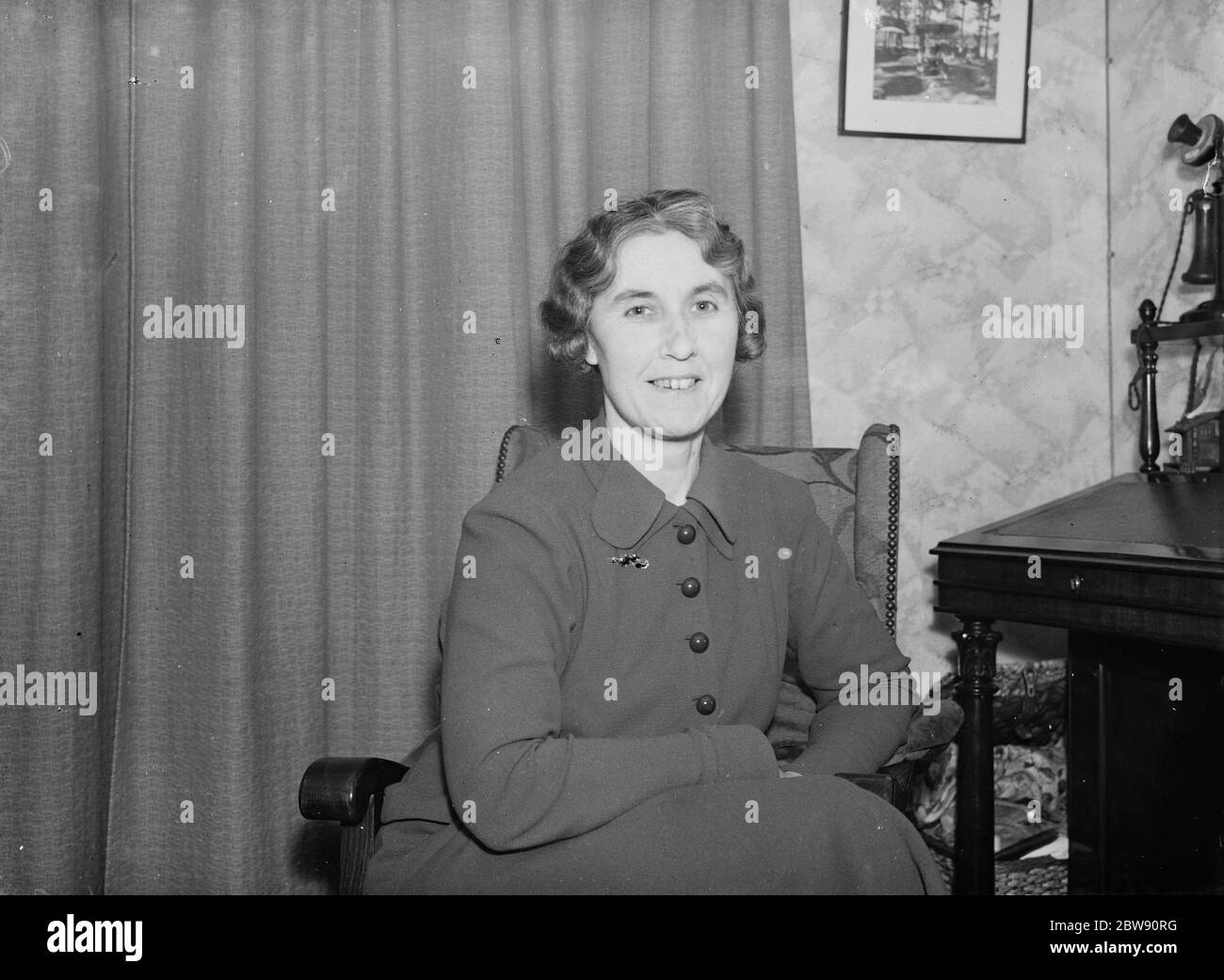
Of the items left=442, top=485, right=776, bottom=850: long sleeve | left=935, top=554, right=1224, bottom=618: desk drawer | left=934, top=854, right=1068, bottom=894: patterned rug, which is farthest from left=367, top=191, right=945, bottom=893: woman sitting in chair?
left=934, top=854, right=1068, bottom=894: patterned rug

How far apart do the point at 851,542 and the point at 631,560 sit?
2.48 feet

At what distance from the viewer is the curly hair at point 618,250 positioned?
162 centimetres

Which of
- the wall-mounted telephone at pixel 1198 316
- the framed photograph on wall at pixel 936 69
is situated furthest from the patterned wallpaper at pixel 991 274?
the wall-mounted telephone at pixel 1198 316

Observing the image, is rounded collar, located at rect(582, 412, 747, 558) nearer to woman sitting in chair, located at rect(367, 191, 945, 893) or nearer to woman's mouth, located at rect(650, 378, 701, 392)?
woman sitting in chair, located at rect(367, 191, 945, 893)

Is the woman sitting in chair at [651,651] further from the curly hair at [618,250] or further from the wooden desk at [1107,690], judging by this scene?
→ the wooden desk at [1107,690]

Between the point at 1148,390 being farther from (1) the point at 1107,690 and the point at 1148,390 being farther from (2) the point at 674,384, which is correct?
(2) the point at 674,384

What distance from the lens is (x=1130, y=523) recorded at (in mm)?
2105

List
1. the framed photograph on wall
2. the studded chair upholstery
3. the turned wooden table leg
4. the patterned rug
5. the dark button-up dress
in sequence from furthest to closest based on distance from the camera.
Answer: the framed photograph on wall, the patterned rug, the turned wooden table leg, the studded chair upholstery, the dark button-up dress

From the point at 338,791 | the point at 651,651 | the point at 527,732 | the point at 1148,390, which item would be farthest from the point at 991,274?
the point at 338,791

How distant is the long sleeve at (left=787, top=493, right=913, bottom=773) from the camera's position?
1.63 metres

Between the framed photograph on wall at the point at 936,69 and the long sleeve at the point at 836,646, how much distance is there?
154 centimetres

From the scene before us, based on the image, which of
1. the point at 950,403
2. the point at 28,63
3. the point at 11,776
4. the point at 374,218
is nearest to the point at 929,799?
the point at 950,403

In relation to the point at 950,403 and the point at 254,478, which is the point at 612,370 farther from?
the point at 950,403
